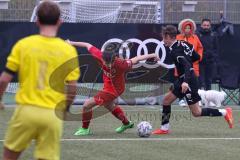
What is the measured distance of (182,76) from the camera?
1223cm

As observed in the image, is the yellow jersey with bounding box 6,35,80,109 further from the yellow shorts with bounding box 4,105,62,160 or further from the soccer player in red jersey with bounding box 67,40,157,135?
the soccer player in red jersey with bounding box 67,40,157,135

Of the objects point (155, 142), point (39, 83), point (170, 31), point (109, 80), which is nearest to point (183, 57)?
point (170, 31)

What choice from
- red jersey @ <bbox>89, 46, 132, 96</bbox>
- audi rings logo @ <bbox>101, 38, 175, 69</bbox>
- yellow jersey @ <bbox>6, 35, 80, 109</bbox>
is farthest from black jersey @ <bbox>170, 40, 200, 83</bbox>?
yellow jersey @ <bbox>6, 35, 80, 109</bbox>

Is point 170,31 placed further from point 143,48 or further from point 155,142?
point 143,48

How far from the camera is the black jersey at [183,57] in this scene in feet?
39.3

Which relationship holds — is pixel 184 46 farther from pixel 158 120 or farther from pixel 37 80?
pixel 37 80

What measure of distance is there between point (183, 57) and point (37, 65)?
19.4 ft

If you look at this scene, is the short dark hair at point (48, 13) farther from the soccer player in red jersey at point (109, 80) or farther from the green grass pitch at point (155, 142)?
the soccer player in red jersey at point (109, 80)

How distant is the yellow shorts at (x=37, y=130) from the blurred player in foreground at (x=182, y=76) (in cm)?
549

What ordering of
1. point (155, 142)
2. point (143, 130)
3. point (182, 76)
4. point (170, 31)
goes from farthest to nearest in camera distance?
point (182, 76)
point (170, 31)
point (143, 130)
point (155, 142)

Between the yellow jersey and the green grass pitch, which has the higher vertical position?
the yellow jersey

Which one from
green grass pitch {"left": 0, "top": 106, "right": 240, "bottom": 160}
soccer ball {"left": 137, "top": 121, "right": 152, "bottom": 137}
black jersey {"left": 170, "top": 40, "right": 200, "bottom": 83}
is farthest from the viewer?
black jersey {"left": 170, "top": 40, "right": 200, "bottom": 83}

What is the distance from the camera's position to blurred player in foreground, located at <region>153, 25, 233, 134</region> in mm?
12000

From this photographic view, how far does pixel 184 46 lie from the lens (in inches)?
482
